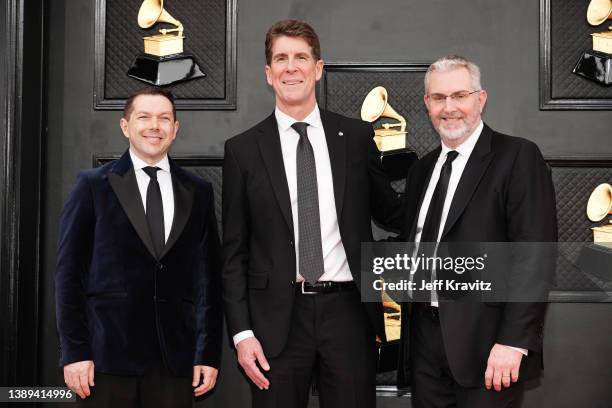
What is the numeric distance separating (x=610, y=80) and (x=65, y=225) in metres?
2.60

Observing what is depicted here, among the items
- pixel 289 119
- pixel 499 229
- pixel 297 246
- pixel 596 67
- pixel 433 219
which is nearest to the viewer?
pixel 499 229

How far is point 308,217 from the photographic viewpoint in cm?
231

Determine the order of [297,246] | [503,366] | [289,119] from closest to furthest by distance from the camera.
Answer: [503,366]
[297,246]
[289,119]

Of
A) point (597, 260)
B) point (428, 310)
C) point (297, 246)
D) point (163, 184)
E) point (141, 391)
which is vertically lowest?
point (141, 391)

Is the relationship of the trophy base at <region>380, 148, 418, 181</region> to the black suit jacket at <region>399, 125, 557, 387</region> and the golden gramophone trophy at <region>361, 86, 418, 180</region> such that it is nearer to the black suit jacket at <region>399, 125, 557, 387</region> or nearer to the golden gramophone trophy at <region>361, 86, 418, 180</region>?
the golden gramophone trophy at <region>361, 86, 418, 180</region>

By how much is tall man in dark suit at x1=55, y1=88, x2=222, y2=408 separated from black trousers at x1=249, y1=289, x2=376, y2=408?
0.30m

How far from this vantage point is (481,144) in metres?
2.20

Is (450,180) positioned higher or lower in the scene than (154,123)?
lower

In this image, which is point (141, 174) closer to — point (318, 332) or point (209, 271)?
point (209, 271)

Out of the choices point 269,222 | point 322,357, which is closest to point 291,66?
point 269,222

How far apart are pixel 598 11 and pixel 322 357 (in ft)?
7.20

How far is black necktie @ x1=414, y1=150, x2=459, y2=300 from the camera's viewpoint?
2189 mm

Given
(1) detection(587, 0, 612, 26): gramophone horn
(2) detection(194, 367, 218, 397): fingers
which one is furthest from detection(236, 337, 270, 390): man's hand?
(1) detection(587, 0, 612, 26): gramophone horn

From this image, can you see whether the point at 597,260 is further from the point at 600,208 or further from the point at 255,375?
the point at 255,375
